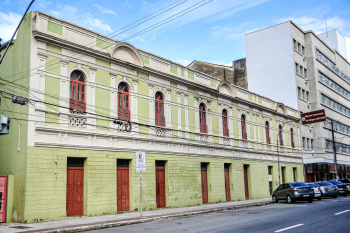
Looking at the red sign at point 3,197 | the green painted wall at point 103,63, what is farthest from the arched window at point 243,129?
the red sign at point 3,197

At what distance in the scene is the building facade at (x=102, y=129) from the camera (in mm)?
15836

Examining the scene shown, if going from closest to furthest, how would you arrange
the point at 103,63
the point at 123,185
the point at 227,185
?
1. the point at 103,63
2. the point at 123,185
3. the point at 227,185

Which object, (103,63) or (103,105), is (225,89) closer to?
(103,63)

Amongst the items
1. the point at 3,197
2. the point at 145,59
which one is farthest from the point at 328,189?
the point at 3,197

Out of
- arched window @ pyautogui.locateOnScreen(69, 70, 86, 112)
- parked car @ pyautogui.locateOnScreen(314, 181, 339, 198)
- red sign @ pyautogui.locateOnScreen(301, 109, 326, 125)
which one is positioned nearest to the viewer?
arched window @ pyautogui.locateOnScreen(69, 70, 86, 112)

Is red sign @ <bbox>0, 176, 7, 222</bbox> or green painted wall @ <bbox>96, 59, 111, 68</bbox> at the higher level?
green painted wall @ <bbox>96, 59, 111, 68</bbox>

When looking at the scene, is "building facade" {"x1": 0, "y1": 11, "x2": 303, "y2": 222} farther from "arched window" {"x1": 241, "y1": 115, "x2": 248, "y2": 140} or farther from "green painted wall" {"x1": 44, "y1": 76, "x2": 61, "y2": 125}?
"arched window" {"x1": 241, "y1": 115, "x2": 248, "y2": 140}

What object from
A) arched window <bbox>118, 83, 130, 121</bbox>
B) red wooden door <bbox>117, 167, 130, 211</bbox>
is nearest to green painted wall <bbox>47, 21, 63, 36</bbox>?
arched window <bbox>118, 83, 130, 121</bbox>

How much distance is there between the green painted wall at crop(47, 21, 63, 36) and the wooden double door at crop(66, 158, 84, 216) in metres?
6.21

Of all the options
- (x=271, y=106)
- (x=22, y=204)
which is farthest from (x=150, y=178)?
(x=271, y=106)

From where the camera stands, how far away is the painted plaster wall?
15.4 meters

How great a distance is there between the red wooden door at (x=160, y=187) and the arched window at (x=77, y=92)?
21.7 feet

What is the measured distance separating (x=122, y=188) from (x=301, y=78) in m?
32.4

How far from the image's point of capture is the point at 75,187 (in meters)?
17.0
